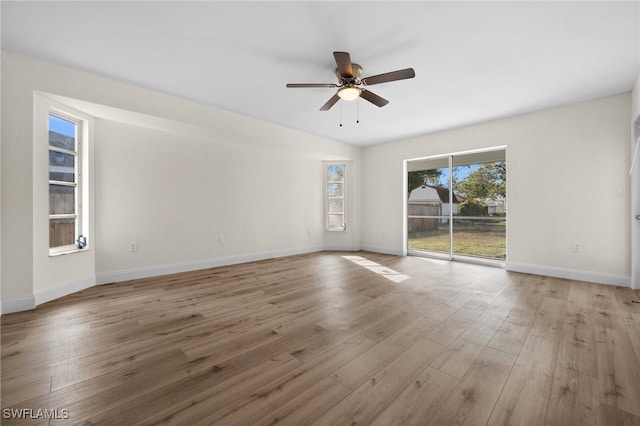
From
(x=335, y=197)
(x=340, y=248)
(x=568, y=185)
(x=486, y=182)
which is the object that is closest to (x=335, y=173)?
(x=335, y=197)

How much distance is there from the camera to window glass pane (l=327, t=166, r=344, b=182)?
6.69 metres

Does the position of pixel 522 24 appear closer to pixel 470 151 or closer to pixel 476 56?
pixel 476 56

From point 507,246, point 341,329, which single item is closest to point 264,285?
point 341,329

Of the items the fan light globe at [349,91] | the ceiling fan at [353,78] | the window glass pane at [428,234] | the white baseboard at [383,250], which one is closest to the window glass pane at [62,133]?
the ceiling fan at [353,78]

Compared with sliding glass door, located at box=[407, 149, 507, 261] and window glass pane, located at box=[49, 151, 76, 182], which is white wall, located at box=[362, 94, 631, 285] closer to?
sliding glass door, located at box=[407, 149, 507, 261]

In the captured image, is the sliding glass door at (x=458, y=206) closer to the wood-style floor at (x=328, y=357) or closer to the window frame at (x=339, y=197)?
the window frame at (x=339, y=197)

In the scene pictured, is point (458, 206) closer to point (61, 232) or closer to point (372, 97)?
point (372, 97)

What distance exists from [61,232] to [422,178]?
6.44m

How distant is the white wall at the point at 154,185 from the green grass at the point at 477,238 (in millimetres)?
2243

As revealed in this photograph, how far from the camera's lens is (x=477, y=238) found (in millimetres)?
5297

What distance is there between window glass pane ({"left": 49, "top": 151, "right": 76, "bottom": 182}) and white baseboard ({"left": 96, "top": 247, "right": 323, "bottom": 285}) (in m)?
1.38

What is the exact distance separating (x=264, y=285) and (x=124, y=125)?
3180mm

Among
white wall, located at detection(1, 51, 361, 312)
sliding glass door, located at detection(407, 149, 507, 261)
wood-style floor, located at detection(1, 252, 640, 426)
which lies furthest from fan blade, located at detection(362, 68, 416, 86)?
sliding glass door, located at detection(407, 149, 507, 261)

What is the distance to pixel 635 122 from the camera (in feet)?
11.0
